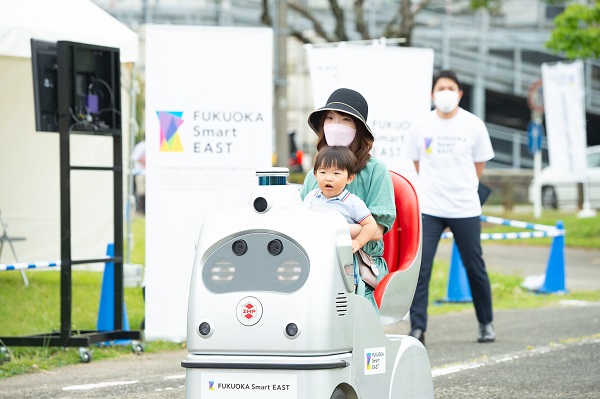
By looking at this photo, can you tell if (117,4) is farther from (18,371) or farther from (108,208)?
(18,371)

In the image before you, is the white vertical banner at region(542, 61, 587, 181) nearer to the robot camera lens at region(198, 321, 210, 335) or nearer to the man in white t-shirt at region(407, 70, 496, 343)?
the man in white t-shirt at region(407, 70, 496, 343)

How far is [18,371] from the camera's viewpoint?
862 cm

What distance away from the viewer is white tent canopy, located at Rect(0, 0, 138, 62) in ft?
34.4

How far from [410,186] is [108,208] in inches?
320

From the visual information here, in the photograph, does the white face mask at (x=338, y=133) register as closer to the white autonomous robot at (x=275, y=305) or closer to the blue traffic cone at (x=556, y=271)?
the white autonomous robot at (x=275, y=305)

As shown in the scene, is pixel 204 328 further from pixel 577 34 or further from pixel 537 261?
pixel 577 34

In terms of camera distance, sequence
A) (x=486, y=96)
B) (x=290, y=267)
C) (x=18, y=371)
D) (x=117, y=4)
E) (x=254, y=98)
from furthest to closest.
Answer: (x=486, y=96), (x=117, y=4), (x=254, y=98), (x=18, y=371), (x=290, y=267)

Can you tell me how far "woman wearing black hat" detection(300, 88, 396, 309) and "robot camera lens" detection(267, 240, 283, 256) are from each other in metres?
0.95

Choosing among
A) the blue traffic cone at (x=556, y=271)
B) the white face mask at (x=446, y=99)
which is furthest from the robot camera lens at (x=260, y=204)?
the blue traffic cone at (x=556, y=271)

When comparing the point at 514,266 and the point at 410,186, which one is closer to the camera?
the point at 410,186

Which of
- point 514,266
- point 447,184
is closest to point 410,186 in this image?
point 447,184

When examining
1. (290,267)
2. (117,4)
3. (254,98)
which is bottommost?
(290,267)

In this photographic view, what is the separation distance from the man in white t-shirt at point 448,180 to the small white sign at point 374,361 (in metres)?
3.80

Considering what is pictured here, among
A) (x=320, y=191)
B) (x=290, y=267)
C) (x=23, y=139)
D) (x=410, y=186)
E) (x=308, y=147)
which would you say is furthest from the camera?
(x=308, y=147)
